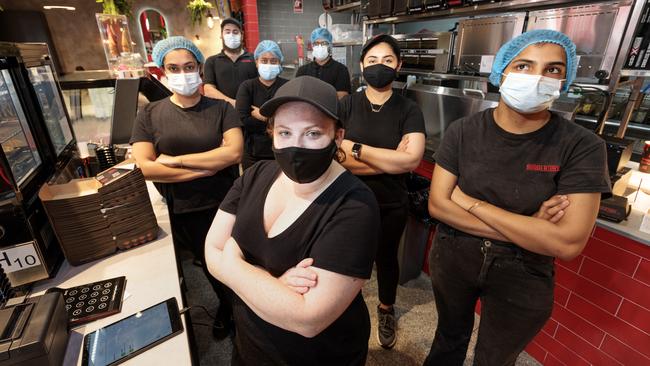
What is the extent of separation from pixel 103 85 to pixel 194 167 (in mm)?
1721

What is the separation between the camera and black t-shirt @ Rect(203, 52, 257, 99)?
351cm

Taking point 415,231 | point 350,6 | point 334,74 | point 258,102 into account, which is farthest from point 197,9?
point 415,231

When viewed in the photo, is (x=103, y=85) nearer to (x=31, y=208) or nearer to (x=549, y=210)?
(x=31, y=208)

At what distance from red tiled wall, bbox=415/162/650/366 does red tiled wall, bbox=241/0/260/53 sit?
6718 mm

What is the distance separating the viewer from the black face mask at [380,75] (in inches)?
70.0

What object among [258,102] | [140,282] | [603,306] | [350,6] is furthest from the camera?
[350,6]

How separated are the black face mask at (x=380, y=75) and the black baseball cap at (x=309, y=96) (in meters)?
0.88

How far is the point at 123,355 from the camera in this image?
3.17 ft

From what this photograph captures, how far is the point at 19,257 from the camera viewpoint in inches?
46.0

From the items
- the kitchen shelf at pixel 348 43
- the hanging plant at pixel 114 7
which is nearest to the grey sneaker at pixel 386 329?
the kitchen shelf at pixel 348 43

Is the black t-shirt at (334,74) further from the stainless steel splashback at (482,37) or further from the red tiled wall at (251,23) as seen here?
the red tiled wall at (251,23)

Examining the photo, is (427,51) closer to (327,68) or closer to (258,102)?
(327,68)

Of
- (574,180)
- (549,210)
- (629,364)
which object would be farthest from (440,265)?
(629,364)

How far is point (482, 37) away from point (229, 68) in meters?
2.52
